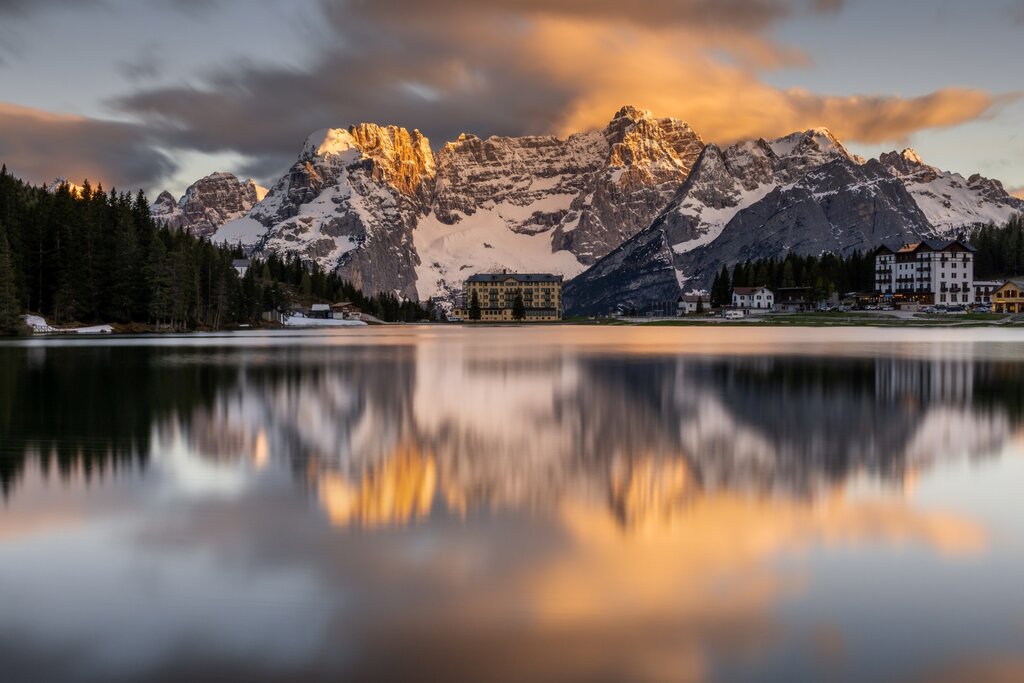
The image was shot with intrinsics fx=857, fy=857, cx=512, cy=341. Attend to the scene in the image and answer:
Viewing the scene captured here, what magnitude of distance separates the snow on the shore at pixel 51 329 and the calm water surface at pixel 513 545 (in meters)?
97.3

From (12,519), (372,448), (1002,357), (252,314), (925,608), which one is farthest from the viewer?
(252,314)

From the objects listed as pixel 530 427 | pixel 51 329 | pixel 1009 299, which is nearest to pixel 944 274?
pixel 1009 299

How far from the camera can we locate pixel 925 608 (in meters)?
10.2

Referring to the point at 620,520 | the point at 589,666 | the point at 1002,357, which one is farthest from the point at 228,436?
the point at 1002,357

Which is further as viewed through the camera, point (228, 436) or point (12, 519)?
point (228, 436)

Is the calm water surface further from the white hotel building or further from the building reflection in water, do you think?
the white hotel building

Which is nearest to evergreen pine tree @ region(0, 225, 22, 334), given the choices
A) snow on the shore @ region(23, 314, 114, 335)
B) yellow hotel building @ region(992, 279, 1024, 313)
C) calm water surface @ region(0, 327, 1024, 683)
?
snow on the shore @ region(23, 314, 114, 335)

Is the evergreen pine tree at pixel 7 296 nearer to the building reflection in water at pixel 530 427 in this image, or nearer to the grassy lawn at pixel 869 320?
the building reflection in water at pixel 530 427

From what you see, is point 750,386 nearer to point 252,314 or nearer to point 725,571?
point 725,571

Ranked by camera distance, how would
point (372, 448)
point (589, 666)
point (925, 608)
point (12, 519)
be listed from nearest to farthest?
point (589, 666) < point (925, 608) < point (12, 519) < point (372, 448)

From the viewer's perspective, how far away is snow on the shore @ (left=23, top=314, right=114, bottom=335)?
378 ft

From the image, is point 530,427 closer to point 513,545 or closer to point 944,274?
point 513,545

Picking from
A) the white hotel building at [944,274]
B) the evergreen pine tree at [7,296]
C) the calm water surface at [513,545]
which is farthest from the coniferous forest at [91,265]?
the white hotel building at [944,274]

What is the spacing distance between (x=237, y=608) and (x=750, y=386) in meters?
32.0
